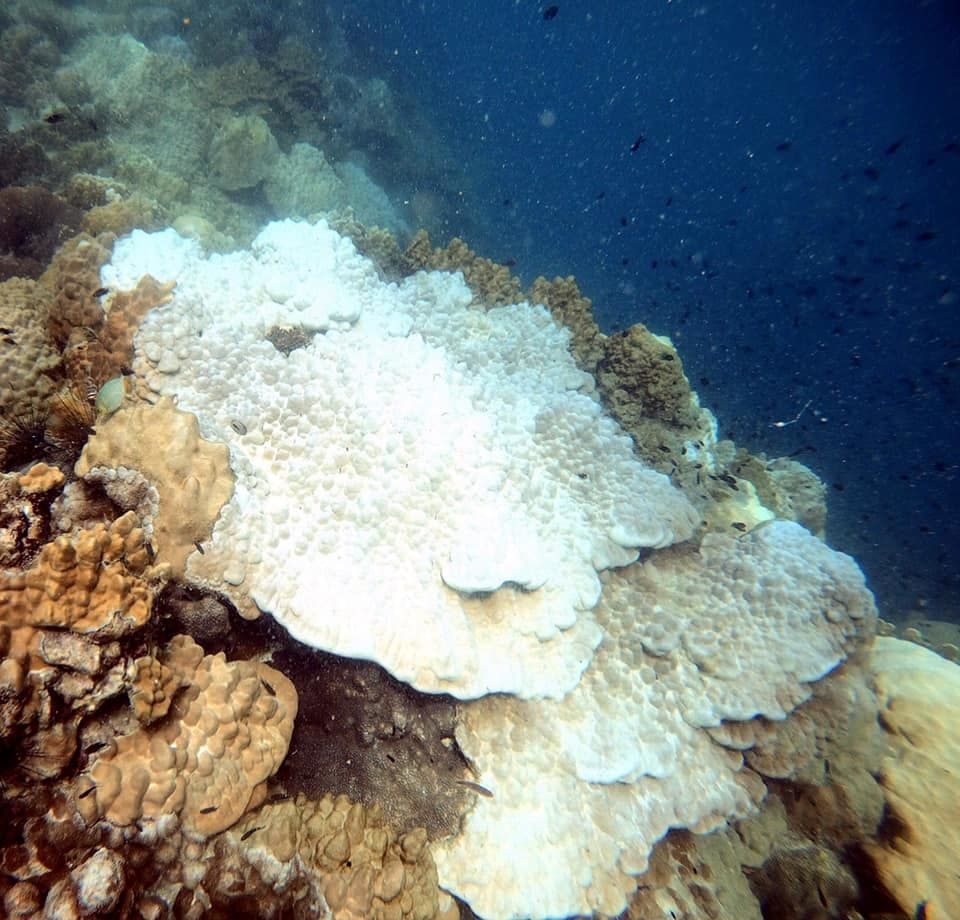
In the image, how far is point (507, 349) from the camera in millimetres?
5336

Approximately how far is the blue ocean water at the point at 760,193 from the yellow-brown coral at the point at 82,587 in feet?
60.5

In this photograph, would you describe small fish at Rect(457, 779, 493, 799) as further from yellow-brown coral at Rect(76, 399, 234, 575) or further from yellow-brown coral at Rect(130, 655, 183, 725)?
yellow-brown coral at Rect(76, 399, 234, 575)

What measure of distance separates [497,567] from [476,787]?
1.70 m

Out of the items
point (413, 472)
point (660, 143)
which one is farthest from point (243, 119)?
point (660, 143)

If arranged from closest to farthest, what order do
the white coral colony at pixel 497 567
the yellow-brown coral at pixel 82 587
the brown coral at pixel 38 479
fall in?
the yellow-brown coral at pixel 82 587 → the brown coral at pixel 38 479 → the white coral colony at pixel 497 567

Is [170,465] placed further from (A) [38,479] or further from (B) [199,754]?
(B) [199,754]

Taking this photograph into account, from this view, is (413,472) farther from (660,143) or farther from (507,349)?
(660,143)

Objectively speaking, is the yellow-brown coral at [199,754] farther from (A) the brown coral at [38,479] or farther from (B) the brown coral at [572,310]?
(B) the brown coral at [572,310]

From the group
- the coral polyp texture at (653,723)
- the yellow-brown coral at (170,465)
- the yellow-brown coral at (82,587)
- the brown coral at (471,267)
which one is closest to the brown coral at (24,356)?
the yellow-brown coral at (170,465)

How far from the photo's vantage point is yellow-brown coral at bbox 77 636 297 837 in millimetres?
2244

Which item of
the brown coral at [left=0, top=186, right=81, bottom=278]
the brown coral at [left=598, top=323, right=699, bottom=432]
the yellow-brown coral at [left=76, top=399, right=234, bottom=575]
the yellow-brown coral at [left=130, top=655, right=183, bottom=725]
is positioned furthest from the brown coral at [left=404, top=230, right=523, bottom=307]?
the yellow-brown coral at [left=130, top=655, right=183, bottom=725]

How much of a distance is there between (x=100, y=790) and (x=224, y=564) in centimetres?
130

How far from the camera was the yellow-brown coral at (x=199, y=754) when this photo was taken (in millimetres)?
2244

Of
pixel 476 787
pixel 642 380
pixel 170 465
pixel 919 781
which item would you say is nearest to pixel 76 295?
pixel 170 465
